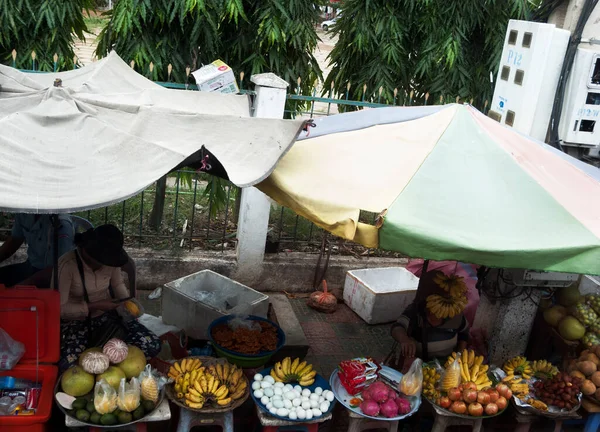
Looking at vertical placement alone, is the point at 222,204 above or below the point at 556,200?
below

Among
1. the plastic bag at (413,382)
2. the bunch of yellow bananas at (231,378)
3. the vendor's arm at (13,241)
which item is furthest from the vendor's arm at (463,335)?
the vendor's arm at (13,241)

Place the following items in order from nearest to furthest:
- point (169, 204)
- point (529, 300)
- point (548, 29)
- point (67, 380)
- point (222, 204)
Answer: point (67, 380) < point (529, 300) < point (548, 29) < point (222, 204) < point (169, 204)

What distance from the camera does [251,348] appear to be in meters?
4.65

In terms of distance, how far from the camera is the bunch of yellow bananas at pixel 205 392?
3914 mm

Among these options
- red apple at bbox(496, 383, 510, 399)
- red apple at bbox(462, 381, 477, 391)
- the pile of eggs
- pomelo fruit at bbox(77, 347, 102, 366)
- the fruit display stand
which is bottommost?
the fruit display stand

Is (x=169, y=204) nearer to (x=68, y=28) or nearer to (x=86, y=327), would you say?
(x=68, y=28)

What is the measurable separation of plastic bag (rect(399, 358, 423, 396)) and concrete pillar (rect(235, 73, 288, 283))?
265cm

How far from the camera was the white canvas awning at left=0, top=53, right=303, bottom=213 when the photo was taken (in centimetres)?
307

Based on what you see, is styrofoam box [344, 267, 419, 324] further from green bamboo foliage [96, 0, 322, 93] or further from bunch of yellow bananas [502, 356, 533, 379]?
green bamboo foliage [96, 0, 322, 93]

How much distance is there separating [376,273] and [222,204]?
1.86 meters

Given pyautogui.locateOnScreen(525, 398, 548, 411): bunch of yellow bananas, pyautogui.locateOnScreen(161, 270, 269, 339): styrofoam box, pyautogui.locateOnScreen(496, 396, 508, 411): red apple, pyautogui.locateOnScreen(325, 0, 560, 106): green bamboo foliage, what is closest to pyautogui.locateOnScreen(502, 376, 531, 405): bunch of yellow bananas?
pyautogui.locateOnScreen(525, 398, 548, 411): bunch of yellow bananas

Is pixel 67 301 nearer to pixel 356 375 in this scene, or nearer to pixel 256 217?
pixel 356 375

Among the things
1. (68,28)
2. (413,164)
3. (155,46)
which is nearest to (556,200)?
(413,164)

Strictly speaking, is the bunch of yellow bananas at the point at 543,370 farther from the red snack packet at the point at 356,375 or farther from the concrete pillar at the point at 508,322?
the red snack packet at the point at 356,375
